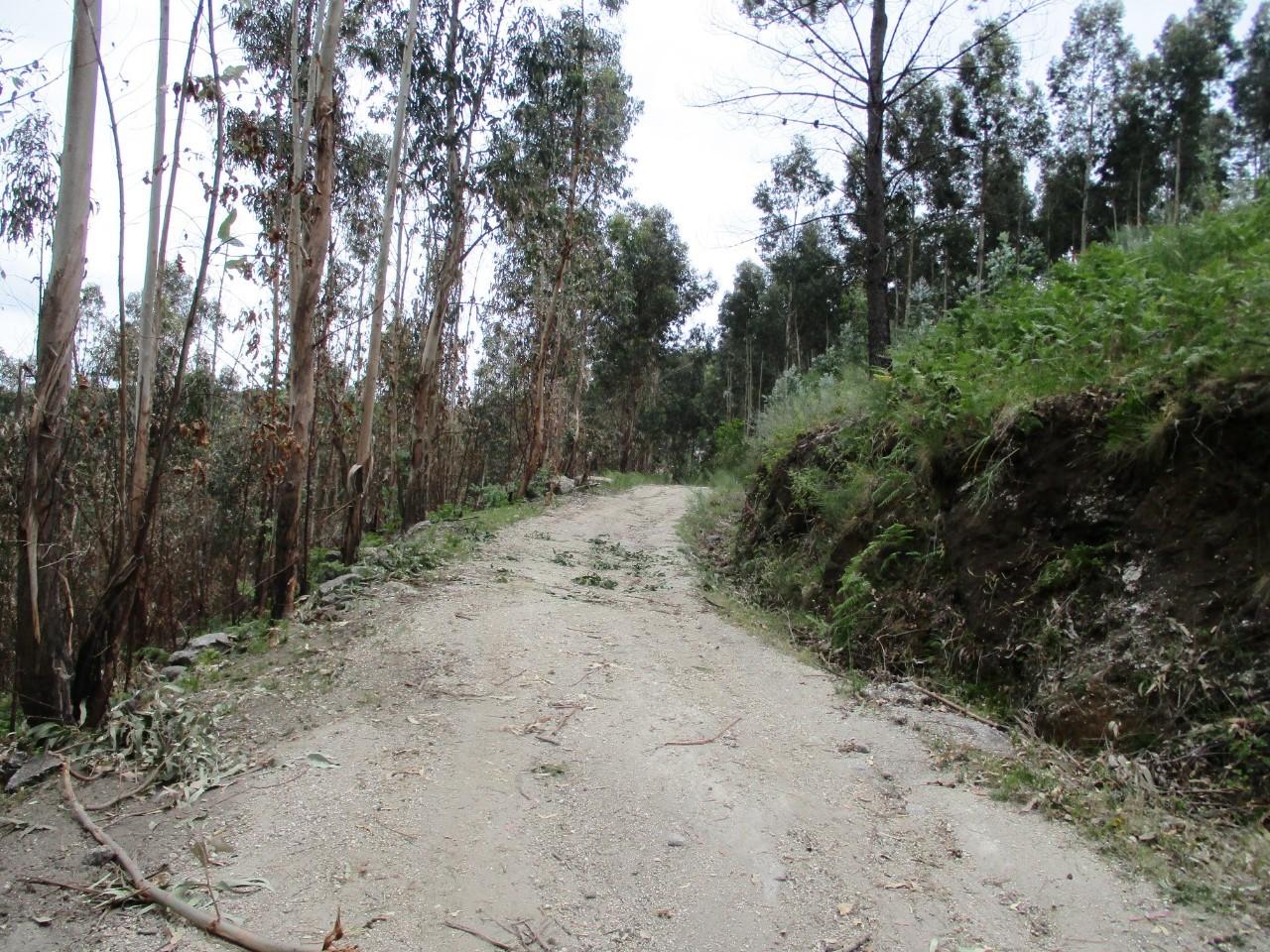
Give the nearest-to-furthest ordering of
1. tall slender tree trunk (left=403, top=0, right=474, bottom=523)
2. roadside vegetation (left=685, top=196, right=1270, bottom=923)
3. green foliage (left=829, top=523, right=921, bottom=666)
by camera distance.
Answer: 1. roadside vegetation (left=685, top=196, right=1270, bottom=923)
2. green foliage (left=829, top=523, right=921, bottom=666)
3. tall slender tree trunk (left=403, top=0, right=474, bottom=523)

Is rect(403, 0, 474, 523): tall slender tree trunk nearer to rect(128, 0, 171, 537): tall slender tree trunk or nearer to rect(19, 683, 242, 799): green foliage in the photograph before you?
rect(128, 0, 171, 537): tall slender tree trunk

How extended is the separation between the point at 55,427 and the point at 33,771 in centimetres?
168

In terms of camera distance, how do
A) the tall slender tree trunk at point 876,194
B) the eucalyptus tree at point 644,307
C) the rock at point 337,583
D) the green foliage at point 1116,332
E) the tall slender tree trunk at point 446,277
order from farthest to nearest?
the eucalyptus tree at point 644,307, the tall slender tree trunk at point 446,277, the tall slender tree trunk at point 876,194, the rock at point 337,583, the green foliage at point 1116,332

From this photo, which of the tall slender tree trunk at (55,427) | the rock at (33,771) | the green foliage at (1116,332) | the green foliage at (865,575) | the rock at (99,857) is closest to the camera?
the rock at (99,857)

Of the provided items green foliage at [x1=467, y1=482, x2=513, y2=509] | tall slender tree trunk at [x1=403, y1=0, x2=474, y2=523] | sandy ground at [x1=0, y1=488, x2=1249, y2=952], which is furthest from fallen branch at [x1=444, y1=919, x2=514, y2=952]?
green foliage at [x1=467, y1=482, x2=513, y2=509]

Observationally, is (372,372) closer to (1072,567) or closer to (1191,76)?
(1072,567)

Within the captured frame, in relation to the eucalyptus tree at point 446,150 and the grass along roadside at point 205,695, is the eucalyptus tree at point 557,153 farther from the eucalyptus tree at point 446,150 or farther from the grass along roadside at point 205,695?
the grass along roadside at point 205,695

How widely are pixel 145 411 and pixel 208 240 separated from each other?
544 cm

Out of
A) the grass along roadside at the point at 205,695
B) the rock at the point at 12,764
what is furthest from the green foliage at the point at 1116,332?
the rock at the point at 12,764

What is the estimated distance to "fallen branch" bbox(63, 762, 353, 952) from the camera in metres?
2.61

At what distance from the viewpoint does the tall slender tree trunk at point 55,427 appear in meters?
4.07

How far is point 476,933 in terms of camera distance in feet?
9.02

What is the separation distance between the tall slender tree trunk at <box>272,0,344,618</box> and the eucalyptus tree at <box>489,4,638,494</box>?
25.5ft

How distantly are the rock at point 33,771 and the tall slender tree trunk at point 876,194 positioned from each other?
8515 millimetres
